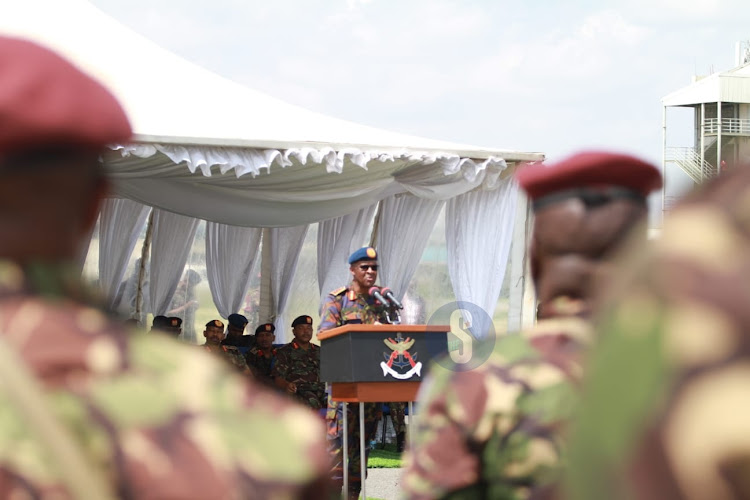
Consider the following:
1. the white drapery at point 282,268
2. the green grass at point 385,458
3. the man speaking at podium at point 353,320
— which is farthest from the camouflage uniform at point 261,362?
the man speaking at podium at point 353,320

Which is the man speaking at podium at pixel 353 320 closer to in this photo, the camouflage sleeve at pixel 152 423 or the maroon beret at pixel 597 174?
the maroon beret at pixel 597 174

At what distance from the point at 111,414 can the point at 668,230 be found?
53cm

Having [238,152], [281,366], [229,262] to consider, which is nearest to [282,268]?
[229,262]

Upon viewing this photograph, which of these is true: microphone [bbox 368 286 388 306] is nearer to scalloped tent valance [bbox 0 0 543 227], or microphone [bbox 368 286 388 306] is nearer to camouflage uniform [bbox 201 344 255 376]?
scalloped tent valance [bbox 0 0 543 227]

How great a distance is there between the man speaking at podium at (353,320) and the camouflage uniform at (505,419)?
5.59 metres

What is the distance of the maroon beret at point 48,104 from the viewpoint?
36.9 inches

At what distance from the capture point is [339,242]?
12039mm

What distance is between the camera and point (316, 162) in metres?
8.35

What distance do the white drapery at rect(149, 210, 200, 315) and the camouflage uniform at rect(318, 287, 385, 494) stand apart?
5.65 metres

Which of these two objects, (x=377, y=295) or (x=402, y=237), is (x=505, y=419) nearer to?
(x=377, y=295)

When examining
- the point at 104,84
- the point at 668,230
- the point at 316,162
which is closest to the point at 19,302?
the point at 104,84

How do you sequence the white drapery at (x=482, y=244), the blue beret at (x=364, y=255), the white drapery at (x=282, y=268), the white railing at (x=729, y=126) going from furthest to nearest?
the white railing at (x=729, y=126) → the white drapery at (x=282, y=268) → the white drapery at (x=482, y=244) → the blue beret at (x=364, y=255)

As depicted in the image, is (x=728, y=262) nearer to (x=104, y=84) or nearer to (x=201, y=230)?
(x=104, y=84)

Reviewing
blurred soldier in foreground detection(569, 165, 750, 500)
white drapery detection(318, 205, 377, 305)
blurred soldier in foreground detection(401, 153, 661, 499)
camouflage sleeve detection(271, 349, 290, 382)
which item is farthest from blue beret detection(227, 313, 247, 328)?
blurred soldier in foreground detection(569, 165, 750, 500)
